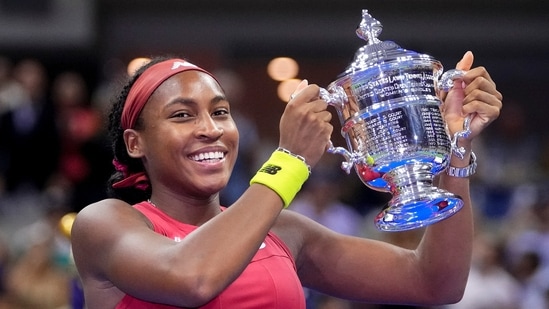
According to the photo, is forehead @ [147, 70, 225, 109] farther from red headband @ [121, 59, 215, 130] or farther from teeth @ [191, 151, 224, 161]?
teeth @ [191, 151, 224, 161]

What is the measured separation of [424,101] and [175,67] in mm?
657

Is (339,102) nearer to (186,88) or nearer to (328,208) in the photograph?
(186,88)

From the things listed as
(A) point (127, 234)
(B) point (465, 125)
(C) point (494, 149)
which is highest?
(B) point (465, 125)

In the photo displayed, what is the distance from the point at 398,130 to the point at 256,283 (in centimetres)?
52

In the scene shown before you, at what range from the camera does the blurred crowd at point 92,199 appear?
707 centimetres

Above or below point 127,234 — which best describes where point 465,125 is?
above

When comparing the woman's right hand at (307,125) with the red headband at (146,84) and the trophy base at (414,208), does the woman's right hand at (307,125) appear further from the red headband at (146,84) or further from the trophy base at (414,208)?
the red headband at (146,84)

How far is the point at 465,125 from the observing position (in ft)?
9.24

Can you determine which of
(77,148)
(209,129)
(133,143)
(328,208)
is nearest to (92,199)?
(77,148)

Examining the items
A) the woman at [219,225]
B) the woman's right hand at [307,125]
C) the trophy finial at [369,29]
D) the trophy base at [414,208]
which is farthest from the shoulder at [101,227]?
the trophy finial at [369,29]

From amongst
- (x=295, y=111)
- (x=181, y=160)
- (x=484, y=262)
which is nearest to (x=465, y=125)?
(x=295, y=111)

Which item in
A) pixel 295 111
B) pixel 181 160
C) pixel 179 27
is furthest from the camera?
pixel 179 27

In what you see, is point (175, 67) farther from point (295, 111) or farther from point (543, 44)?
point (543, 44)

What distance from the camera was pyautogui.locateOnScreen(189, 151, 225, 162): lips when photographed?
2.74 meters
